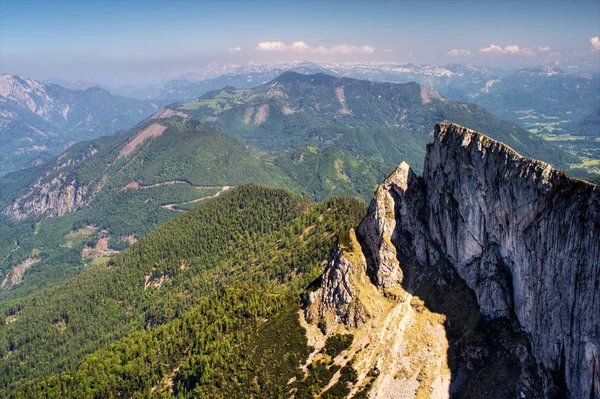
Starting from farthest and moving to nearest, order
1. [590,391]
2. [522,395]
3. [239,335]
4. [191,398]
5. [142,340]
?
[142,340], [239,335], [191,398], [522,395], [590,391]

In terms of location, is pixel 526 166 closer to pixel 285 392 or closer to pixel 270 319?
pixel 285 392

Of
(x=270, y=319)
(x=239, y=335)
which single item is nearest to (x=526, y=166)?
(x=270, y=319)

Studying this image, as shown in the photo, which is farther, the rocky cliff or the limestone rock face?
the rocky cliff

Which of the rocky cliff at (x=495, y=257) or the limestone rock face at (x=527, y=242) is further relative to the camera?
the rocky cliff at (x=495, y=257)

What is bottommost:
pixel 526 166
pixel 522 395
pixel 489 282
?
pixel 522 395

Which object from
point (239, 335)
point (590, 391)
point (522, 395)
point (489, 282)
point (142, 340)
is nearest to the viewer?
point (590, 391)

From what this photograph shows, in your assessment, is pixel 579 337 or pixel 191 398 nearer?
pixel 579 337

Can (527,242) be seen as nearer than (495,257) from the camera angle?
Yes

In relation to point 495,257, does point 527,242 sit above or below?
above
